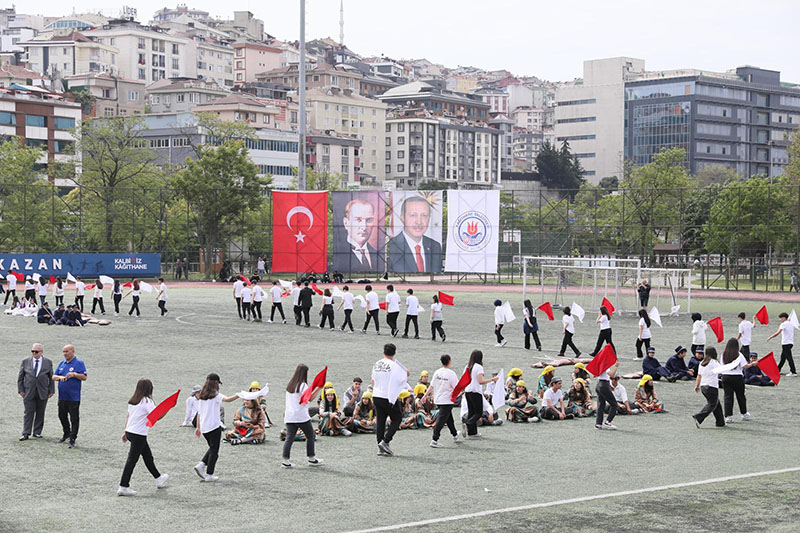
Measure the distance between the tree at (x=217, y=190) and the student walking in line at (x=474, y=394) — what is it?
51.5m

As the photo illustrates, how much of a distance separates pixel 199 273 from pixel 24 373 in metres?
52.0

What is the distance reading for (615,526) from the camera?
11094 millimetres

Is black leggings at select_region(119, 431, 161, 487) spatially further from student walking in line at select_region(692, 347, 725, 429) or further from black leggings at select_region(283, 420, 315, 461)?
student walking in line at select_region(692, 347, 725, 429)

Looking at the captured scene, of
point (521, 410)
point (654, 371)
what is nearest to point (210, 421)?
point (521, 410)

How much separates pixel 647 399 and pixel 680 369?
423 cm

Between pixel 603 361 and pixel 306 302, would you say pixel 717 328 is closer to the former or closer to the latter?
pixel 603 361

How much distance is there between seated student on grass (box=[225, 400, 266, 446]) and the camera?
51.2 ft

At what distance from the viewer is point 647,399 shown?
18906mm

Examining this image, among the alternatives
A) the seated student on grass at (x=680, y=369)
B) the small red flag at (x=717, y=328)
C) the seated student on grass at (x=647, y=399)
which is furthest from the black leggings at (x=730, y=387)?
the small red flag at (x=717, y=328)

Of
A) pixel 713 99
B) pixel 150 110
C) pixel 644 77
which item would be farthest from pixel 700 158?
pixel 150 110

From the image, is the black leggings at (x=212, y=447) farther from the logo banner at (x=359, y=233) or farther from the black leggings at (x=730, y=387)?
the logo banner at (x=359, y=233)

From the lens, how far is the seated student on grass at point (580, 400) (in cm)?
1834

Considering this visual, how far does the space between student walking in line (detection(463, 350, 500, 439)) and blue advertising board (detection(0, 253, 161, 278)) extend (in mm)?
45699

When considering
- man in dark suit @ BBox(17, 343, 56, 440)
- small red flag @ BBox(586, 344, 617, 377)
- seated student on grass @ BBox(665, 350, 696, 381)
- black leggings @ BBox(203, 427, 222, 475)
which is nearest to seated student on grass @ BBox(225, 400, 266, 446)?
black leggings @ BBox(203, 427, 222, 475)
